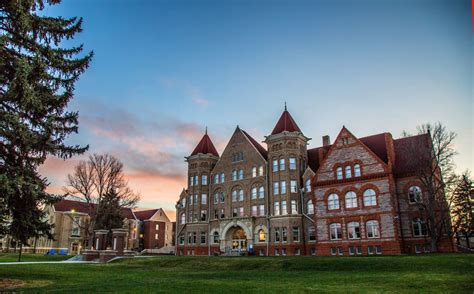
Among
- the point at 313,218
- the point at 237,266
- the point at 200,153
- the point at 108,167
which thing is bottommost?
the point at 237,266

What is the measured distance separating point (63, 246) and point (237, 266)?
2324 inches

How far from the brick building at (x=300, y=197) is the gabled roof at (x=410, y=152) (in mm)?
136

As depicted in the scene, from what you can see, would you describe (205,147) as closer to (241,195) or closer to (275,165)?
(241,195)

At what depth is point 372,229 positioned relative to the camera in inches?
1474

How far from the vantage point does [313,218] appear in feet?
146

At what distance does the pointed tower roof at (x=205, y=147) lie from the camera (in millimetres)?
58625

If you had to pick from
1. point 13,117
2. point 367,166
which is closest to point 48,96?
point 13,117

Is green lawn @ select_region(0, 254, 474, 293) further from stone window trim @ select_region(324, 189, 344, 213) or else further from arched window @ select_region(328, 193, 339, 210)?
arched window @ select_region(328, 193, 339, 210)

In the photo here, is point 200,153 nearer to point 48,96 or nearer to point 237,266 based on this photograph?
point 237,266

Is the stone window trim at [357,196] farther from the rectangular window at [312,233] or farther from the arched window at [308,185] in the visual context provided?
the arched window at [308,185]

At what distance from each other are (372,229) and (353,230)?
76.7 inches

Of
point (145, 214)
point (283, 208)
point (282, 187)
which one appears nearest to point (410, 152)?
point (282, 187)

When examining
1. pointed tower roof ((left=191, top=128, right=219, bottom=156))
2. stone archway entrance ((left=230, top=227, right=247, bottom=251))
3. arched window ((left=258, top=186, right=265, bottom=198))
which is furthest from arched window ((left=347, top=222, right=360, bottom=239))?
pointed tower roof ((left=191, top=128, right=219, bottom=156))

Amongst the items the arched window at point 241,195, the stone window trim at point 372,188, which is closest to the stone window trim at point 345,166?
the stone window trim at point 372,188
